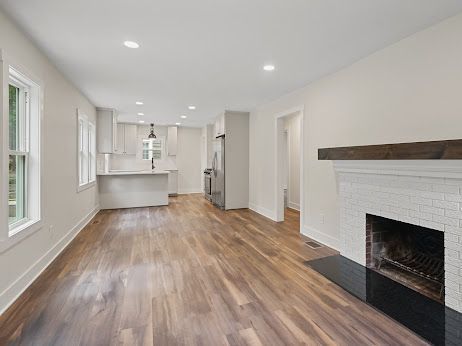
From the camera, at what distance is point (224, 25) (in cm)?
224

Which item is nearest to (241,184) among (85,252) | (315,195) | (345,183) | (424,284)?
(315,195)

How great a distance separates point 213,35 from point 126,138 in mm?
6737

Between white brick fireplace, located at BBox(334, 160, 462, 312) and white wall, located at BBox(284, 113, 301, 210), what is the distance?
310 centimetres

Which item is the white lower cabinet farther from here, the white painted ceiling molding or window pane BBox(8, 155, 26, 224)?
the white painted ceiling molding

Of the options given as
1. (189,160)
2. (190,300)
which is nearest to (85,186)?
(190,300)

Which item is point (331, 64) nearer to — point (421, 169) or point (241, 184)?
point (421, 169)

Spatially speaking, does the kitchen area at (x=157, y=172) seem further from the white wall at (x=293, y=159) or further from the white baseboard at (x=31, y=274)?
the white baseboard at (x=31, y=274)

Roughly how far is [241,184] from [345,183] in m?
3.38

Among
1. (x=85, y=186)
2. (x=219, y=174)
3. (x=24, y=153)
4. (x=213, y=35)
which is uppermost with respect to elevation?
(x=213, y=35)

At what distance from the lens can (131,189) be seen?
6.38 metres

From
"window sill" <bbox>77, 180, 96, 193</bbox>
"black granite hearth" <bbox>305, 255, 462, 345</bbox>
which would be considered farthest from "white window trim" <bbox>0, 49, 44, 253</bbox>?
"black granite hearth" <bbox>305, 255, 462, 345</bbox>

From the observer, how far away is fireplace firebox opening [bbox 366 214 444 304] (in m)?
2.39

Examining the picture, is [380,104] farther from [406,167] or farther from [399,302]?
[399,302]

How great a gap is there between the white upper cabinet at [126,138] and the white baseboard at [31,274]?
15.2 ft
